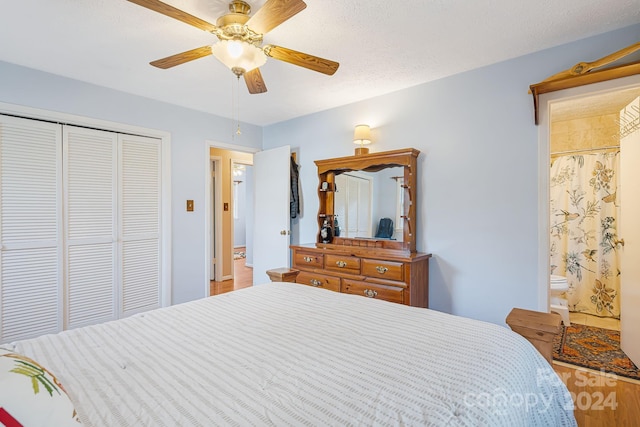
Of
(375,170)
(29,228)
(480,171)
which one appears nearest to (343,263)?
(375,170)

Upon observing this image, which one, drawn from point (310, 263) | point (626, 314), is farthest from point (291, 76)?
point (626, 314)

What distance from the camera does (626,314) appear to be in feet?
7.79

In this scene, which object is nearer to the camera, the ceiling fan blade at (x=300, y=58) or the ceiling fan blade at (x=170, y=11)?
the ceiling fan blade at (x=170, y=11)

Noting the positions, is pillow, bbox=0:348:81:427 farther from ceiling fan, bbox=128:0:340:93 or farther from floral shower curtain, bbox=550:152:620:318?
floral shower curtain, bbox=550:152:620:318

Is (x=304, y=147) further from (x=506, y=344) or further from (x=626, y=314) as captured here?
(x=626, y=314)

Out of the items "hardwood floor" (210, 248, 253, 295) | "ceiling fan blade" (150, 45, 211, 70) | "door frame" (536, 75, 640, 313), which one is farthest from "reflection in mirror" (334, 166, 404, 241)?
"hardwood floor" (210, 248, 253, 295)

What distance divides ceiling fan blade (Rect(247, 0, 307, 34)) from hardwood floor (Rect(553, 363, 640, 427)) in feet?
8.63

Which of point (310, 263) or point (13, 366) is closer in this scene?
point (13, 366)

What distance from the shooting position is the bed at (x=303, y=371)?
745 millimetres

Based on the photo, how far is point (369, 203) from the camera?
3.08 metres

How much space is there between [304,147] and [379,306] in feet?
8.40

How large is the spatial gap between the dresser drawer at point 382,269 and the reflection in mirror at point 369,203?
1.21ft

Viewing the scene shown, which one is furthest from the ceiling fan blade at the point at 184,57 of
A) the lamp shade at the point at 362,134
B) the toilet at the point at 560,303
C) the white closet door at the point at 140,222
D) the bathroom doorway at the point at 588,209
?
the toilet at the point at 560,303

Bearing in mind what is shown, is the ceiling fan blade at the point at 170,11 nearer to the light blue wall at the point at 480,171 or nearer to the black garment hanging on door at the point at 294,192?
the light blue wall at the point at 480,171
